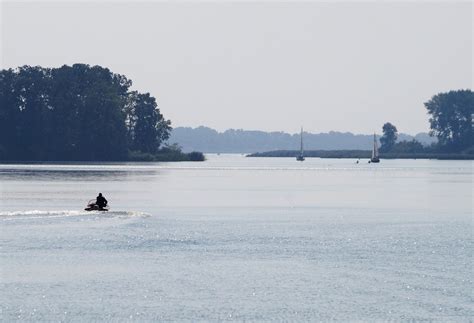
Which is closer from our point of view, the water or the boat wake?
the water

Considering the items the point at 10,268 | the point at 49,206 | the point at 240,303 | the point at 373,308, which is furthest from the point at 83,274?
the point at 49,206

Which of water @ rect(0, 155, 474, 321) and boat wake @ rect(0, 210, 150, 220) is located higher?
boat wake @ rect(0, 210, 150, 220)

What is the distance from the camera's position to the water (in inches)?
1497

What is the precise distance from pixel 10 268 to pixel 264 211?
39.4 meters

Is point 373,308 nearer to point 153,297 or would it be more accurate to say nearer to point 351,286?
point 351,286

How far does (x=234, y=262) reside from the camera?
1951 inches

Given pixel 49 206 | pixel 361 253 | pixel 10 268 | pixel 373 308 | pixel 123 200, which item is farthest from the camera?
pixel 123 200

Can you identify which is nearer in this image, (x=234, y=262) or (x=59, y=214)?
(x=234, y=262)

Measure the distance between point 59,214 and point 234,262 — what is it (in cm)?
2930

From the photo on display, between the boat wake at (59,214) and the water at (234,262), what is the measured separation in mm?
140

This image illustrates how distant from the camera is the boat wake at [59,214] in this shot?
242ft

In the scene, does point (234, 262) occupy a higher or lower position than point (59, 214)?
lower

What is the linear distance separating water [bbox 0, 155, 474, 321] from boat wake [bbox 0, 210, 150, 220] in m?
0.14

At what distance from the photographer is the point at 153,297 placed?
40.0 m
